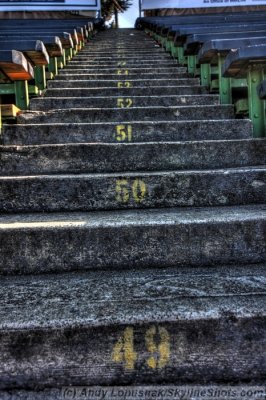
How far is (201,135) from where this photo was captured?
243 centimetres

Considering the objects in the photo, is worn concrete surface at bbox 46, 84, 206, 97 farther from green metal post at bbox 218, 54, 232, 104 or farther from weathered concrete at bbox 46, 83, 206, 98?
green metal post at bbox 218, 54, 232, 104

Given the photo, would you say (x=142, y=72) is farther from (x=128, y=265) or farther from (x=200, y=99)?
(x=128, y=265)

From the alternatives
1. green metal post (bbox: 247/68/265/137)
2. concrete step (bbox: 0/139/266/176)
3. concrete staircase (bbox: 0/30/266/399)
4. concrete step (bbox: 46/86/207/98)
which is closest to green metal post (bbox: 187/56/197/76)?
concrete step (bbox: 46/86/207/98)

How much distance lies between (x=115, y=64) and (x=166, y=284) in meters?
3.88

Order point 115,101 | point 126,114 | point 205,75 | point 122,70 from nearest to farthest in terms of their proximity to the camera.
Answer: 1. point 126,114
2. point 115,101
3. point 205,75
4. point 122,70

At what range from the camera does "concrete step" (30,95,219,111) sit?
2926 mm

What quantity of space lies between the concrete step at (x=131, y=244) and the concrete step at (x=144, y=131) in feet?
3.42

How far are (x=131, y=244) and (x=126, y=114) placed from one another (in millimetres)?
1461

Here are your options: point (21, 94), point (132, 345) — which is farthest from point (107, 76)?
point (132, 345)

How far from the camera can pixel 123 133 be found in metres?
2.41

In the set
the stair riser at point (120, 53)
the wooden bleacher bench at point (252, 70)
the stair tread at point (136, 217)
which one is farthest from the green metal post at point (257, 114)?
the stair riser at point (120, 53)

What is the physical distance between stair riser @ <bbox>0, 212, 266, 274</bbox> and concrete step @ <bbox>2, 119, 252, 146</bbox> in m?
1.05

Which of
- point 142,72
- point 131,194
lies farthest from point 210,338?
point 142,72

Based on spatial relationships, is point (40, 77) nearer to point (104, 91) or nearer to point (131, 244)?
point (104, 91)
